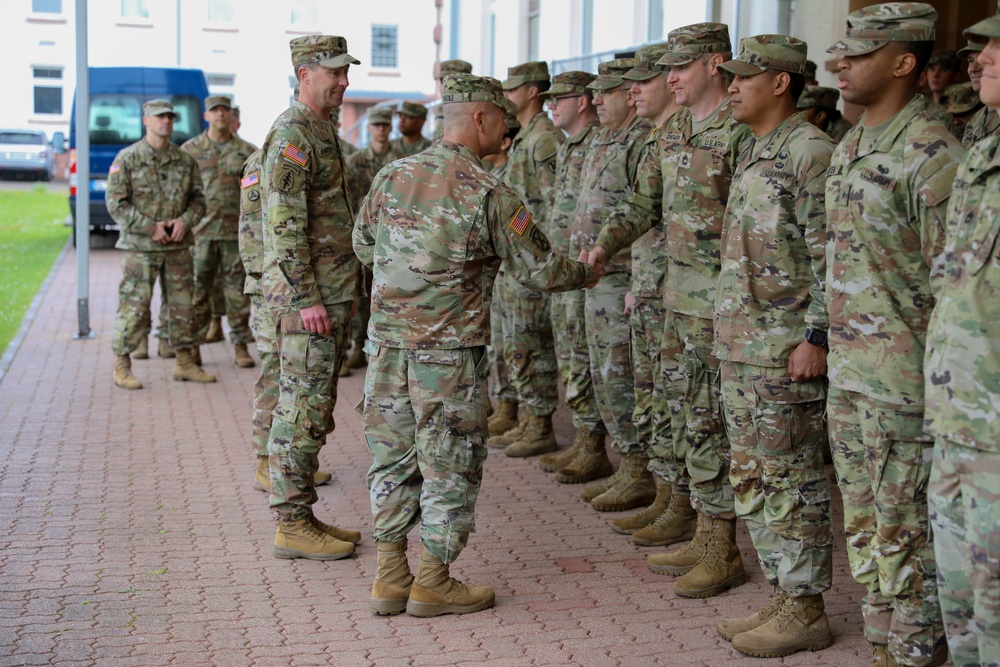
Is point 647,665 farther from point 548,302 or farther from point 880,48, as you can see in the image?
point 548,302

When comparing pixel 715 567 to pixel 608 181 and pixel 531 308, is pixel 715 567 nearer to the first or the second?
pixel 608 181

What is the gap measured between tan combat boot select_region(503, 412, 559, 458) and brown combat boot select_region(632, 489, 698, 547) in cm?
195

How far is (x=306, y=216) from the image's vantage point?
550 cm

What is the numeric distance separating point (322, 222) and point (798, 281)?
2.37 m

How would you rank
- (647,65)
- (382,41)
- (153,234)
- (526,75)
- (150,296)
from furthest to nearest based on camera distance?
(382,41) < (150,296) < (153,234) < (526,75) < (647,65)

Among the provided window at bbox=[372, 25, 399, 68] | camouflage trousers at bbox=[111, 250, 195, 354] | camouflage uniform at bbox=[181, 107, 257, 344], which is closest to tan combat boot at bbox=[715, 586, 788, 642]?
camouflage trousers at bbox=[111, 250, 195, 354]

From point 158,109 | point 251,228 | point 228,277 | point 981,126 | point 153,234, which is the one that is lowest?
point 228,277

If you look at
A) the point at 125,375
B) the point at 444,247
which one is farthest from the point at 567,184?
the point at 125,375

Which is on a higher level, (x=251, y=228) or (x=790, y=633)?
(x=251, y=228)

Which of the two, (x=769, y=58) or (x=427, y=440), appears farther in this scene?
(x=427, y=440)

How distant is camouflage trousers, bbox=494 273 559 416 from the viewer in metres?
7.80

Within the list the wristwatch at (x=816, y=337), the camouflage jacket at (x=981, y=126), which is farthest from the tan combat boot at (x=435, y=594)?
the camouflage jacket at (x=981, y=126)

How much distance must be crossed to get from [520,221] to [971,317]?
2015 millimetres

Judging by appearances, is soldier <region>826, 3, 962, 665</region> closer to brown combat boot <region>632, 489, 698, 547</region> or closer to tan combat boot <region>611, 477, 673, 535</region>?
brown combat boot <region>632, 489, 698, 547</region>
